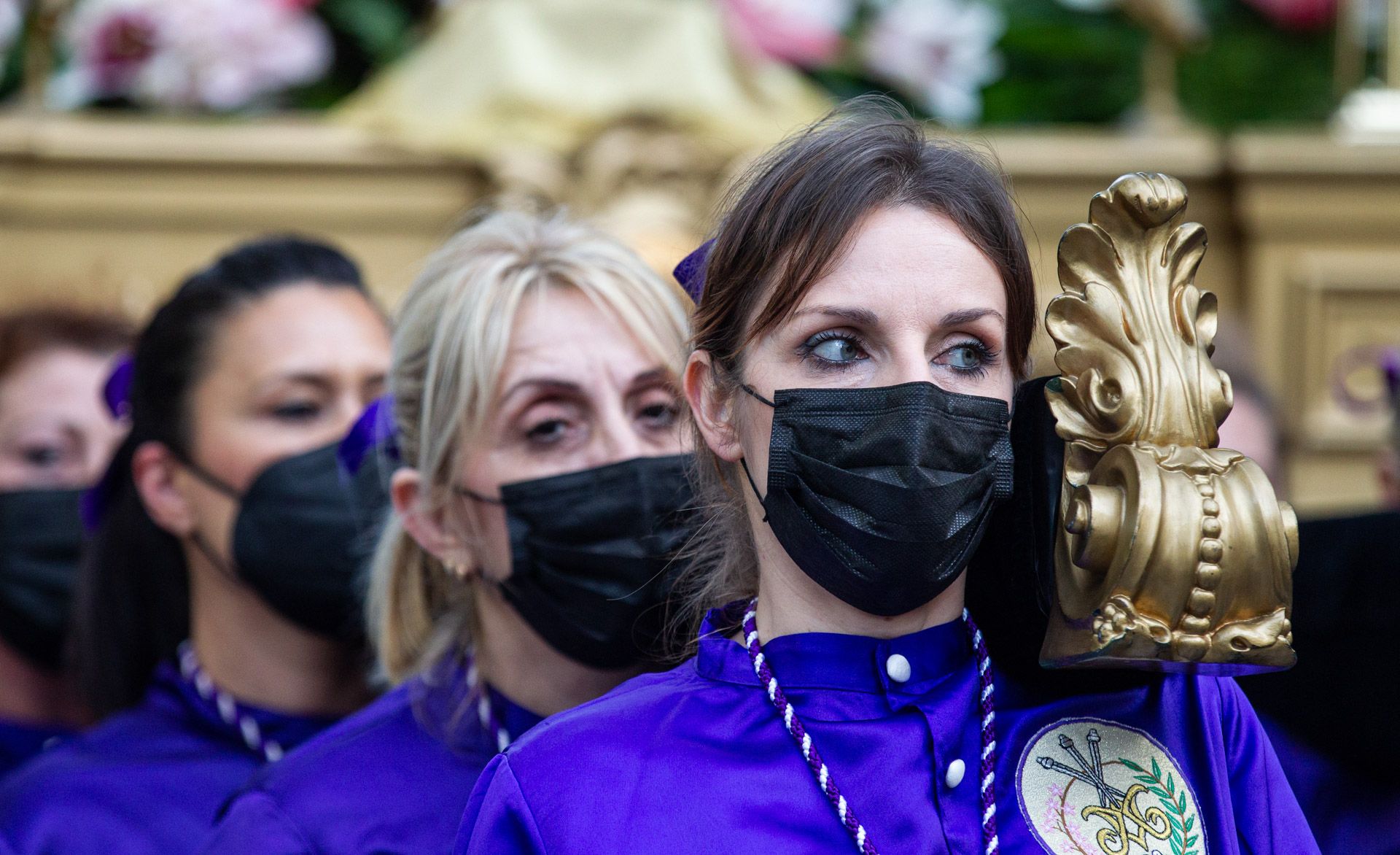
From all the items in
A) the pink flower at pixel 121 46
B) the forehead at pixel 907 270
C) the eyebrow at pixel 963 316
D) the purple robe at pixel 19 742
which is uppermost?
the pink flower at pixel 121 46

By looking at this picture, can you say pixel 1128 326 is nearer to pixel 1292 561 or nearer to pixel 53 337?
pixel 1292 561

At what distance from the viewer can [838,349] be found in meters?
1.71

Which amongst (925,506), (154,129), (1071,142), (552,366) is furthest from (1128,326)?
(154,129)

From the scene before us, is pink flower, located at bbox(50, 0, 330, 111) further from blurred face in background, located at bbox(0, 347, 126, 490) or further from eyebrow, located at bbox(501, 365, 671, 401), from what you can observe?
eyebrow, located at bbox(501, 365, 671, 401)

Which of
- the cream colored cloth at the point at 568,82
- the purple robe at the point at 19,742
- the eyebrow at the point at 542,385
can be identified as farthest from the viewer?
the cream colored cloth at the point at 568,82

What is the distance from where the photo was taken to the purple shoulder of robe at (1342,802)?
2.69 meters

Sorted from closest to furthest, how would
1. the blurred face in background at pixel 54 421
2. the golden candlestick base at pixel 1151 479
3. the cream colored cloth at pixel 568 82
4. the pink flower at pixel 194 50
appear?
the golden candlestick base at pixel 1151 479, the blurred face in background at pixel 54 421, the cream colored cloth at pixel 568 82, the pink flower at pixel 194 50

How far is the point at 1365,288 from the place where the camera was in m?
4.21

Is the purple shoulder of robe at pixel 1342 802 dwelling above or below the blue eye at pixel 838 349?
below

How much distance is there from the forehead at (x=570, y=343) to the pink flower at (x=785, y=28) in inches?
88.1

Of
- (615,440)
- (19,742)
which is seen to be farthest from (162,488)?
(615,440)

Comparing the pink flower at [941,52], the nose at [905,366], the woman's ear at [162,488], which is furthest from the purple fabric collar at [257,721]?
the pink flower at [941,52]

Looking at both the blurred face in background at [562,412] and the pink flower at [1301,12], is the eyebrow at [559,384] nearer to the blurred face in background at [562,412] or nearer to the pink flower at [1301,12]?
the blurred face in background at [562,412]

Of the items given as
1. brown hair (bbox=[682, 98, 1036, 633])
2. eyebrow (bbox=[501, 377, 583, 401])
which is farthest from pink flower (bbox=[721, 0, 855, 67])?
brown hair (bbox=[682, 98, 1036, 633])
